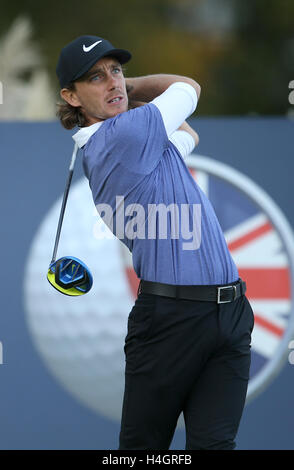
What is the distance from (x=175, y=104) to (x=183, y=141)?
20cm

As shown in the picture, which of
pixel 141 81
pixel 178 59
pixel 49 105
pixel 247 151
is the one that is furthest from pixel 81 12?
pixel 141 81

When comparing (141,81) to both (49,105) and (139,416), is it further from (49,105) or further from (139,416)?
(49,105)

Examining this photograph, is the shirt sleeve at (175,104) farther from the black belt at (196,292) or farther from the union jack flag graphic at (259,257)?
the union jack flag graphic at (259,257)

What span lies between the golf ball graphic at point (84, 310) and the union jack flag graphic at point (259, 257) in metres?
0.11

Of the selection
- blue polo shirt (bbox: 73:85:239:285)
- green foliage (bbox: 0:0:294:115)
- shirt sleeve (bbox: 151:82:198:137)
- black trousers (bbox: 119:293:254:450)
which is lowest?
black trousers (bbox: 119:293:254:450)

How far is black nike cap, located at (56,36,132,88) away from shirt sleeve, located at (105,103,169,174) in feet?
0.61

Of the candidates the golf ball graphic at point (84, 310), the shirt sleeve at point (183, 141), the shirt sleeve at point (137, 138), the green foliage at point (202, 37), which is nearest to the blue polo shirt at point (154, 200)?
the shirt sleeve at point (137, 138)

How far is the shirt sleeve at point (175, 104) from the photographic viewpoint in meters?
1.94

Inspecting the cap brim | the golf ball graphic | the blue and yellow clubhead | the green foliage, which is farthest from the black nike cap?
the green foliage

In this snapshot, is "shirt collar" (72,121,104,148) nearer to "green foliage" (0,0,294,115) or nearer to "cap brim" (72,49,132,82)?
"cap brim" (72,49,132,82)

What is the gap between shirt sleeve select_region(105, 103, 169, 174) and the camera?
1.91m

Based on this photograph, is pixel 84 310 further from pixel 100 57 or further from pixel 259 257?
pixel 100 57

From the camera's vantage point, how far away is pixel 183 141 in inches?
84.7

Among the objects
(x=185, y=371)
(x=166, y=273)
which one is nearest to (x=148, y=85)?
(x=166, y=273)
